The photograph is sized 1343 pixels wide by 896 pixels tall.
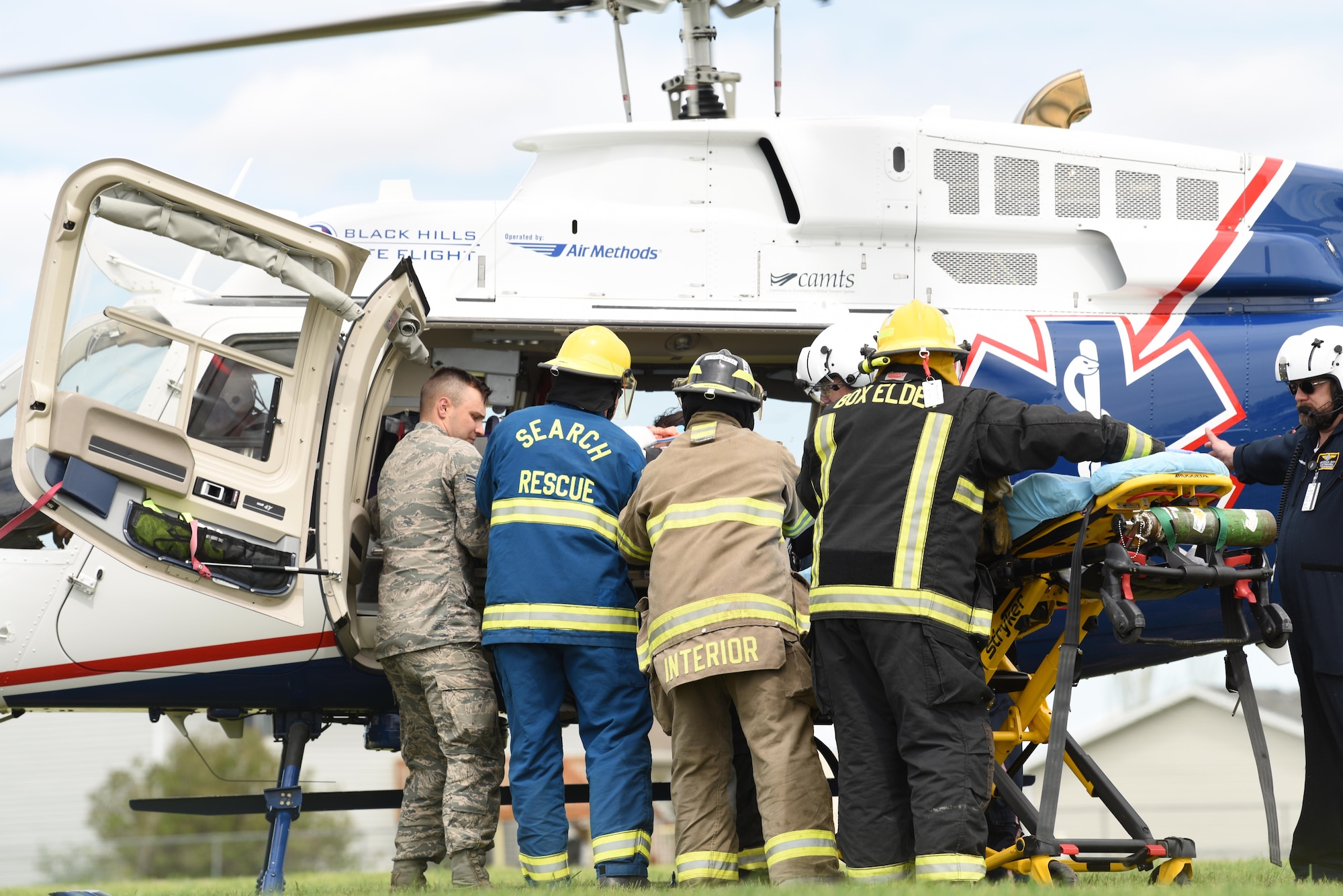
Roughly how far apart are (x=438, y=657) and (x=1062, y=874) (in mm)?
2553

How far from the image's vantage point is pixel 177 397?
5637 millimetres

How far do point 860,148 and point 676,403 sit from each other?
5.71 feet

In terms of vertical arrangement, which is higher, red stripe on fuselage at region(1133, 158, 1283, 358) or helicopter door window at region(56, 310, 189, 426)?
red stripe on fuselage at region(1133, 158, 1283, 358)

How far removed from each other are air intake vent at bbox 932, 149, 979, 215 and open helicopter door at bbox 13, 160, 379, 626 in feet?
10.3

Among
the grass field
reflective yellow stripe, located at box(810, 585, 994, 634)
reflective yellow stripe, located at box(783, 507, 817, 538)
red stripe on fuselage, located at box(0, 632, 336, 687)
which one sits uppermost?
reflective yellow stripe, located at box(783, 507, 817, 538)

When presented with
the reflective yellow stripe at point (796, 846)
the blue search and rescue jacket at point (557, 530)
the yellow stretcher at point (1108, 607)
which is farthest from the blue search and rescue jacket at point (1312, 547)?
the blue search and rescue jacket at point (557, 530)

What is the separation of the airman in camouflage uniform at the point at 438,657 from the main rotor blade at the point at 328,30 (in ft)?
5.91

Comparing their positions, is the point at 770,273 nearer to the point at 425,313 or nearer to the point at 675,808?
the point at 425,313

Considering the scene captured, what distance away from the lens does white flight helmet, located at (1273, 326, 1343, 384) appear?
5462 mm

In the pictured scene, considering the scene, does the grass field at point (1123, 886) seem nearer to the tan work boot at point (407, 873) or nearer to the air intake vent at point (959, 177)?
the tan work boot at point (407, 873)

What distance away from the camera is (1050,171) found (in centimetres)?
702

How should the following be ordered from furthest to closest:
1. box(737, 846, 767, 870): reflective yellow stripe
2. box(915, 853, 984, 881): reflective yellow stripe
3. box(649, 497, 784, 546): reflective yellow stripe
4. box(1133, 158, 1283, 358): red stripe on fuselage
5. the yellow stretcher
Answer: box(1133, 158, 1283, 358): red stripe on fuselage
box(737, 846, 767, 870): reflective yellow stripe
box(649, 497, 784, 546): reflective yellow stripe
the yellow stretcher
box(915, 853, 984, 881): reflective yellow stripe

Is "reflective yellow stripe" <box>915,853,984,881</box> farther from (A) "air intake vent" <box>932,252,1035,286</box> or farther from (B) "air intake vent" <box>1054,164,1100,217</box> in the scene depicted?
(B) "air intake vent" <box>1054,164,1100,217</box>

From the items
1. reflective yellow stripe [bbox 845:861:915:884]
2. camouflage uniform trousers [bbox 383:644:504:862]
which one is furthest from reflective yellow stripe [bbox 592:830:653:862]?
reflective yellow stripe [bbox 845:861:915:884]
